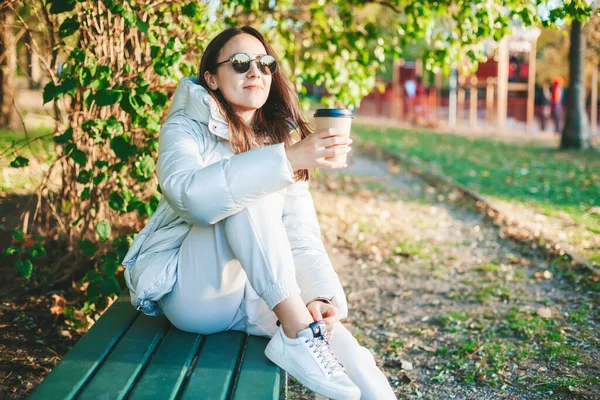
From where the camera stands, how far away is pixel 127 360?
227 centimetres

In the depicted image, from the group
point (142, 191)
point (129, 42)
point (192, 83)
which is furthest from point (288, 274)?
point (129, 42)

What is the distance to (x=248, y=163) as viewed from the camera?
7.64 ft

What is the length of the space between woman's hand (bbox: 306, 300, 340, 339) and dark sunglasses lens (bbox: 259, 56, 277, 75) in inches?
40.2

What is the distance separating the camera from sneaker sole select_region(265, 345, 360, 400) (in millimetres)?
2240

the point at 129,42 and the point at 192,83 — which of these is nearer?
the point at 192,83

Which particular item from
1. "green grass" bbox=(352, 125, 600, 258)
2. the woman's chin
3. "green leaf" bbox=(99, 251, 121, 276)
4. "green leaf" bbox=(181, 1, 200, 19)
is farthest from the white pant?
"green grass" bbox=(352, 125, 600, 258)

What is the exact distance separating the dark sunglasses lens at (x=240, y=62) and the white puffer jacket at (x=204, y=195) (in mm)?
185

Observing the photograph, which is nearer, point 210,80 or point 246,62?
point 246,62

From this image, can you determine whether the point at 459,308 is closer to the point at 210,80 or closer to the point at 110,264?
the point at 110,264

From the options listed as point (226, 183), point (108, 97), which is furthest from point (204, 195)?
point (108, 97)

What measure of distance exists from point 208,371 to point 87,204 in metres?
2.44

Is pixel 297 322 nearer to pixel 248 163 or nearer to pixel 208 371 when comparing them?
pixel 208 371

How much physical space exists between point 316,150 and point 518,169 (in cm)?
880

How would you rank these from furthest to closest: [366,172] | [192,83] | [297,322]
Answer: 1. [366,172]
2. [192,83]
3. [297,322]
